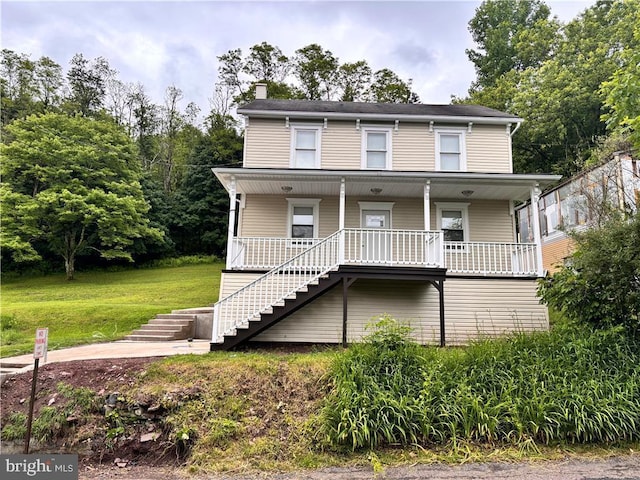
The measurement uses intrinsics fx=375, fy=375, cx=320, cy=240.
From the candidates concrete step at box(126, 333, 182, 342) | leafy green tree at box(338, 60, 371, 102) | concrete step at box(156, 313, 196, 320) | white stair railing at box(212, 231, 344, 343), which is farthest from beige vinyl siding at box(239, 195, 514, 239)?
leafy green tree at box(338, 60, 371, 102)

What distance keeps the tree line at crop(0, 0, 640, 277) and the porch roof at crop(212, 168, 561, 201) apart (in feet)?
24.2

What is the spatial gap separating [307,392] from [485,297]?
6.40 meters

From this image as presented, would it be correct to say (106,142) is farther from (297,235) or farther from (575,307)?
(575,307)

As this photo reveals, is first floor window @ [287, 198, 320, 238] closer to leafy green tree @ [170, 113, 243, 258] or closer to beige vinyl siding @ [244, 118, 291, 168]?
beige vinyl siding @ [244, 118, 291, 168]

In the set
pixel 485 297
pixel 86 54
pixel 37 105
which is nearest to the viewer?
pixel 485 297

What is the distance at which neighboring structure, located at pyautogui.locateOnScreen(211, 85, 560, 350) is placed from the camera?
941cm

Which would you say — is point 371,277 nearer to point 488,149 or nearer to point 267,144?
point 267,144

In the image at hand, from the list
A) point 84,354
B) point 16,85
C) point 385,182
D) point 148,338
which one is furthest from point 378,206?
point 16,85

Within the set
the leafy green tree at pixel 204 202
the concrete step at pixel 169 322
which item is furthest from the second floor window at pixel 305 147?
the leafy green tree at pixel 204 202

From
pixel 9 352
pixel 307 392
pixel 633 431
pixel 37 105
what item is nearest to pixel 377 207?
pixel 307 392

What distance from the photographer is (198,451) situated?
16.3ft

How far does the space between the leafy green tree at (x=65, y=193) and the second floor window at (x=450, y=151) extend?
726 inches

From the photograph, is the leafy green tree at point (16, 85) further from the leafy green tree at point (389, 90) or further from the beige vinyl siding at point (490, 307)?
the beige vinyl siding at point (490, 307)

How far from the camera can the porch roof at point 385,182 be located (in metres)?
10.7
